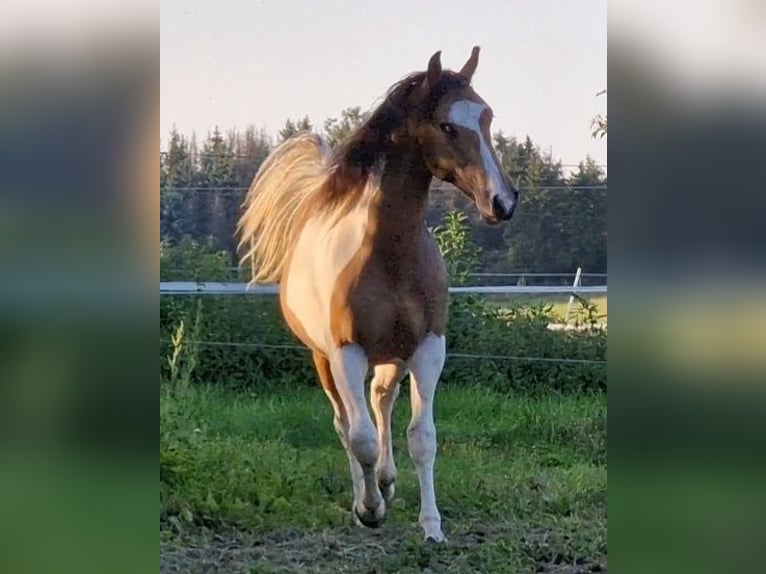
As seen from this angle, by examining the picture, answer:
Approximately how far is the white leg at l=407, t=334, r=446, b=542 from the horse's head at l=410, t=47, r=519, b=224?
1.76 feet

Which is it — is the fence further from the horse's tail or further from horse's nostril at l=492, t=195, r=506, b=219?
horse's nostril at l=492, t=195, r=506, b=219

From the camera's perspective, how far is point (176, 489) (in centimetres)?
405

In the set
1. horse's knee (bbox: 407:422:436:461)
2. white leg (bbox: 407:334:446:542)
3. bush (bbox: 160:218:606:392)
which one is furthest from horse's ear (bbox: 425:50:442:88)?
horse's knee (bbox: 407:422:436:461)

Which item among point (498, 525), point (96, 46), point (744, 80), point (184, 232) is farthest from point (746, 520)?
point (96, 46)

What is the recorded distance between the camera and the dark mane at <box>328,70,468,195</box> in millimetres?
3863

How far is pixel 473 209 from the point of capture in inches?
154

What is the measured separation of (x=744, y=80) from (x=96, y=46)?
2219 mm

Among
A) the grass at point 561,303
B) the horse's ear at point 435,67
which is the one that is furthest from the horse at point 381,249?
the grass at point 561,303

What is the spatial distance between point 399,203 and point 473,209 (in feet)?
0.87

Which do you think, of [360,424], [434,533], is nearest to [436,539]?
[434,533]

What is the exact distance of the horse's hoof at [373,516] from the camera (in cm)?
400

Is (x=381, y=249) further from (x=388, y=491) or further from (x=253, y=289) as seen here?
(x=388, y=491)

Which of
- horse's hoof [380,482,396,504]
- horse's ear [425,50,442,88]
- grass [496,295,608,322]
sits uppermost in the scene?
horse's ear [425,50,442,88]

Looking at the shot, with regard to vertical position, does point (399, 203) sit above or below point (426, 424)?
above
